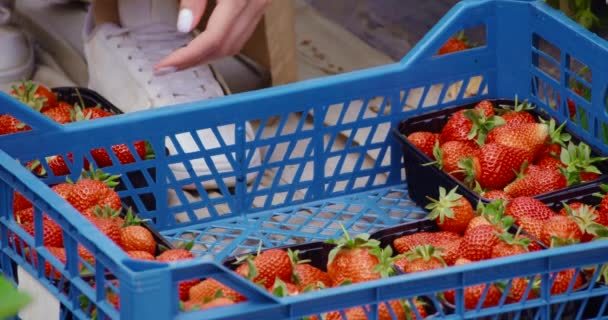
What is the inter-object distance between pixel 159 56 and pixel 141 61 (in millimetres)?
37

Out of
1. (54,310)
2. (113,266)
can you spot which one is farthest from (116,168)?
(113,266)

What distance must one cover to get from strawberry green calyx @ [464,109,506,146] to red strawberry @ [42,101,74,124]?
581mm

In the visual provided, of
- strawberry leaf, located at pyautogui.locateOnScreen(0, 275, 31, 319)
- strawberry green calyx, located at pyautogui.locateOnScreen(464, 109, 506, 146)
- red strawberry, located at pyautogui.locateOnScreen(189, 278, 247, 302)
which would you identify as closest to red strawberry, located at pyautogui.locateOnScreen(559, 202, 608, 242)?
strawberry green calyx, located at pyautogui.locateOnScreen(464, 109, 506, 146)

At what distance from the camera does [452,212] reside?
4.23 feet

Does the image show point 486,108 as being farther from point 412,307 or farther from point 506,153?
point 412,307

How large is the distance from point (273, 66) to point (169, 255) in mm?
811

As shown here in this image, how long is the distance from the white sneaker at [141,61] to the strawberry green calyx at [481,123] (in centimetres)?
41

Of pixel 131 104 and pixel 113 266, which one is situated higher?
pixel 113 266

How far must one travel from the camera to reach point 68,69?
2.10m

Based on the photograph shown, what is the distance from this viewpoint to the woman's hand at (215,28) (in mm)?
1286

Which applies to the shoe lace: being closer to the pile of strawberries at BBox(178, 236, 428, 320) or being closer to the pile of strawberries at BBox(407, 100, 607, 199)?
the pile of strawberries at BBox(407, 100, 607, 199)

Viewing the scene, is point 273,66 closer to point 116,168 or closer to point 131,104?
point 131,104

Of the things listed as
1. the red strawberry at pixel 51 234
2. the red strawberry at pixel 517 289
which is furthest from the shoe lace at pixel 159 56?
the red strawberry at pixel 517 289

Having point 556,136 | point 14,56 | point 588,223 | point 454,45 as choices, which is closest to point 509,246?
point 588,223
